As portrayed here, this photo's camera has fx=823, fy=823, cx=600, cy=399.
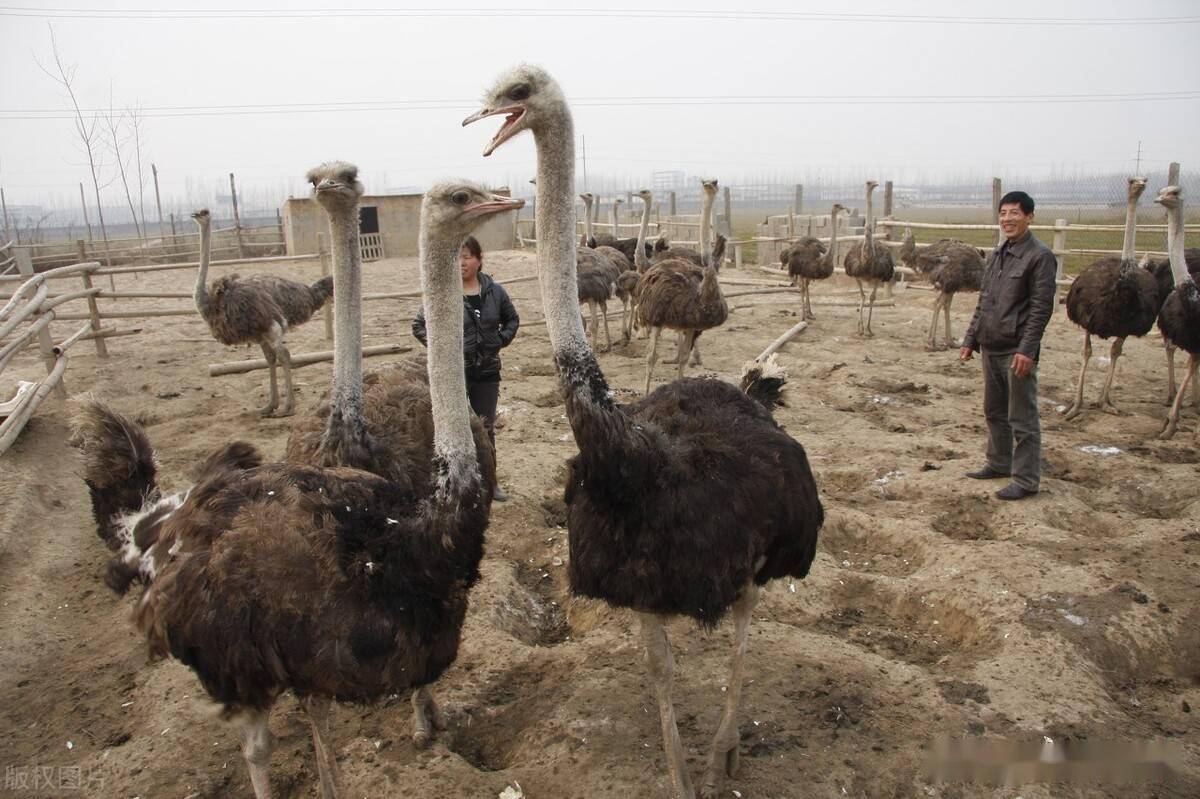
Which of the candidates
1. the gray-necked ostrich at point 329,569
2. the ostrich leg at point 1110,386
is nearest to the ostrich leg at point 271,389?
the gray-necked ostrich at point 329,569

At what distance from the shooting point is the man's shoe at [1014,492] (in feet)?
16.8

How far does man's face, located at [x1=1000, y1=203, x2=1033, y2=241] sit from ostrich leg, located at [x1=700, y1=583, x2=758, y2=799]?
10.8ft

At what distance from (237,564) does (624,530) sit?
3.64 ft

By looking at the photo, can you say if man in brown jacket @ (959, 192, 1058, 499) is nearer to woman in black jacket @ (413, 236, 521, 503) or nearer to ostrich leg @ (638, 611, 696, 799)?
woman in black jacket @ (413, 236, 521, 503)

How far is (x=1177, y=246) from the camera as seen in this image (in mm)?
6582

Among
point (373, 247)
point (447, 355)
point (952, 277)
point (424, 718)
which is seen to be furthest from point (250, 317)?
point (373, 247)

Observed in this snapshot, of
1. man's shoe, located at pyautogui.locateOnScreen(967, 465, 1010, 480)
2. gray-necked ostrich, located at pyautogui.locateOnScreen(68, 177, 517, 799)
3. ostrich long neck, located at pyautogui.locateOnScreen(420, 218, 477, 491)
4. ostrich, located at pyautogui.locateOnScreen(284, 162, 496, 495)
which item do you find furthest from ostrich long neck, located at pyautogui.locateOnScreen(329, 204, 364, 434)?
man's shoe, located at pyautogui.locateOnScreen(967, 465, 1010, 480)

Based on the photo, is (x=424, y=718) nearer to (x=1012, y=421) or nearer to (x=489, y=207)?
(x=489, y=207)

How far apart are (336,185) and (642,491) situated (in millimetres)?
1943

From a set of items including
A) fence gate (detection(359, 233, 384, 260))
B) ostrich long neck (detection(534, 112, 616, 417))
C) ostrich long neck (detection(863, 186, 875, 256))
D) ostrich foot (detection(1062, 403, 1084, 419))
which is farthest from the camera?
fence gate (detection(359, 233, 384, 260))

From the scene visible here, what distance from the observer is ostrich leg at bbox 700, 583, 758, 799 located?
111 inches

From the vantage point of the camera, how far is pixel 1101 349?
9.56 m

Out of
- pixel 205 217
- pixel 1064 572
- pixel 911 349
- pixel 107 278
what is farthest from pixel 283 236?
pixel 1064 572

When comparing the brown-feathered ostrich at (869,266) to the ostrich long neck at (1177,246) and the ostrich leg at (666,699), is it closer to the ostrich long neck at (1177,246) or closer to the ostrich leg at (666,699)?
the ostrich long neck at (1177,246)
